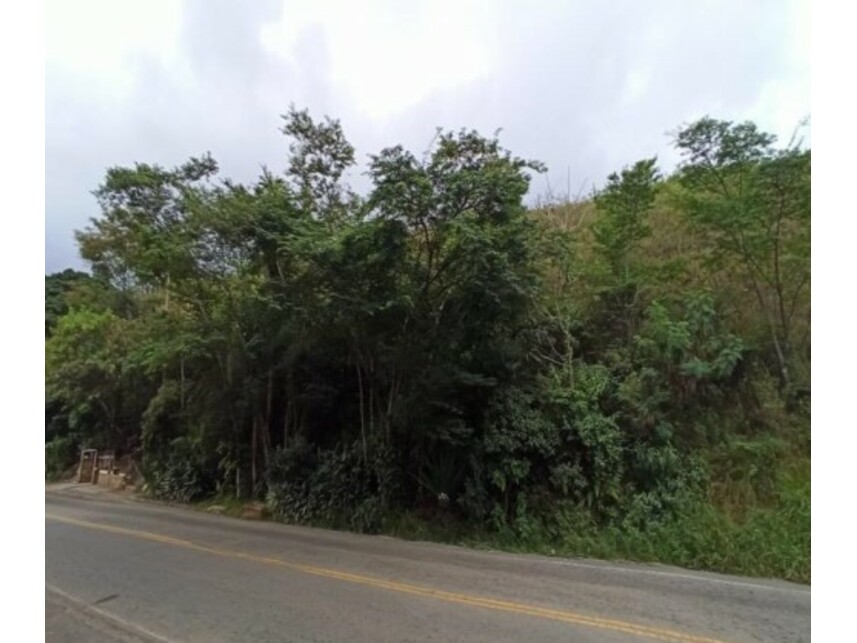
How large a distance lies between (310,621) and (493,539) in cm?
461

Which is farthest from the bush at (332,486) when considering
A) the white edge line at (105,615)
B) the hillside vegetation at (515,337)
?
the white edge line at (105,615)

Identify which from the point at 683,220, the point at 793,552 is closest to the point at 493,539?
the point at 793,552

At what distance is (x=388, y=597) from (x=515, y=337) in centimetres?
580

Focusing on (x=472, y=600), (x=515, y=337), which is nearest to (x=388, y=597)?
(x=472, y=600)

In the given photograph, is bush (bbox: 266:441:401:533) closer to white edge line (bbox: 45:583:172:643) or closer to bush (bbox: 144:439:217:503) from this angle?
bush (bbox: 144:439:217:503)

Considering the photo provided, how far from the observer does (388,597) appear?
6.01 metres

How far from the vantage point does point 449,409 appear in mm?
10617

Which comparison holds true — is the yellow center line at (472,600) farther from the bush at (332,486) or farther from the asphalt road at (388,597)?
the bush at (332,486)

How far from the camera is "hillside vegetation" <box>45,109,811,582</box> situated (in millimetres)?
9273

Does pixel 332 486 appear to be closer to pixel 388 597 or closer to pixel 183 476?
pixel 388 597

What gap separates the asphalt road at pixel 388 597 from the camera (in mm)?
4969

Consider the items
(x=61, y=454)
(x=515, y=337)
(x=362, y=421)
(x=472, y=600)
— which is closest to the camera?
(x=472, y=600)

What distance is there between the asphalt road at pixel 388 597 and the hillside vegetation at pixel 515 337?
4.66ft

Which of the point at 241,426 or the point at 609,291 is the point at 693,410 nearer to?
the point at 609,291
